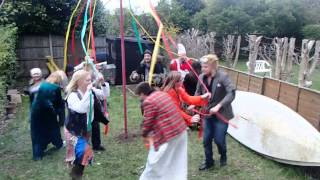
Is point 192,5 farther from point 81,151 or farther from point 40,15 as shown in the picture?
point 81,151

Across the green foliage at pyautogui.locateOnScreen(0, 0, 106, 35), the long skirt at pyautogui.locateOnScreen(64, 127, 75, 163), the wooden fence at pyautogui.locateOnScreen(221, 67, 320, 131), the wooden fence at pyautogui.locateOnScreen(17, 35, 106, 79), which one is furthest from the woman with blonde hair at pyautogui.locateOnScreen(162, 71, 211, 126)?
the wooden fence at pyautogui.locateOnScreen(17, 35, 106, 79)

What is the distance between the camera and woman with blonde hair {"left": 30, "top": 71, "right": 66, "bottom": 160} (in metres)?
5.20

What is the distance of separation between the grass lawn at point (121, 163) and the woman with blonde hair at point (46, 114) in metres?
0.22

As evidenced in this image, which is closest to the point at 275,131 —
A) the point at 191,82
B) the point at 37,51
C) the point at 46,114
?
the point at 191,82

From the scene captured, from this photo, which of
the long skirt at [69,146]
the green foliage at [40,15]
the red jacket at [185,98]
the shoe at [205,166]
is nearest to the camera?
the long skirt at [69,146]

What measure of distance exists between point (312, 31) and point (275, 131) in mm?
16355

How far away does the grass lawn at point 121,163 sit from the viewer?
4883 mm

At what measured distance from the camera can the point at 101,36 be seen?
44.4 ft

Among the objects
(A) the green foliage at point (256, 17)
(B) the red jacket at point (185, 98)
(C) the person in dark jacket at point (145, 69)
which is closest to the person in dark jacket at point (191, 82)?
(C) the person in dark jacket at point (145, 69)

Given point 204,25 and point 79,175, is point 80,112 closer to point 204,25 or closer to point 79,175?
point 79,175

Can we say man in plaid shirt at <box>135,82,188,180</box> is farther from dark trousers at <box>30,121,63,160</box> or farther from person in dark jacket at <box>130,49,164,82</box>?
person in dark jacket at <box>130,49,164,82</box>

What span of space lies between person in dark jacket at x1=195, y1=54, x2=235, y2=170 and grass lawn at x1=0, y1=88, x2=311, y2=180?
0.44 meters

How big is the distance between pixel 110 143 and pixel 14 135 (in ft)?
6.35

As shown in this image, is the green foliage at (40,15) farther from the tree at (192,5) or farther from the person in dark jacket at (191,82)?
the tree at (192,5)
